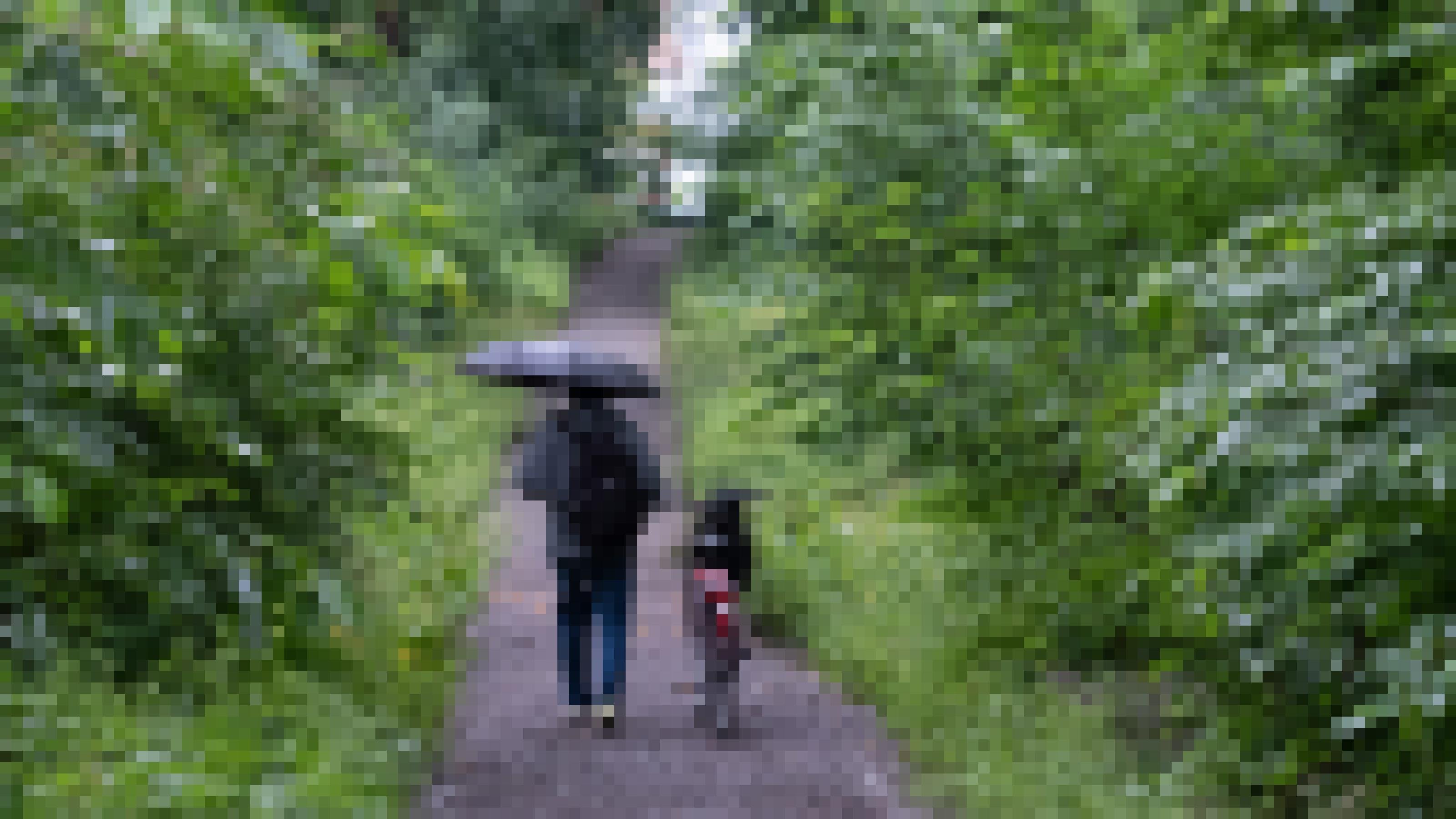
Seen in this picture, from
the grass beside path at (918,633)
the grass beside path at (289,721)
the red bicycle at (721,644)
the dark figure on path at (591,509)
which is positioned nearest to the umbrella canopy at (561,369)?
the dark figure on path at (591,509)

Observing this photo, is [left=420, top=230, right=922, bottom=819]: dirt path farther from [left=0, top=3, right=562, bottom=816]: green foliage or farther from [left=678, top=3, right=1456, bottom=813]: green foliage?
[left=678, top=3, right=1456, bottom=813]: green foliage

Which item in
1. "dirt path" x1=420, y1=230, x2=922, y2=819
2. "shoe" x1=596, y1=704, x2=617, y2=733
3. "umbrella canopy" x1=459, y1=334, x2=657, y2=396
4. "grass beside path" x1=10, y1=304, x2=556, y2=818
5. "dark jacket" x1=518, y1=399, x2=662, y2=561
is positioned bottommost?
"dirt path" x1=420, y1=230, x2=922, y2=819

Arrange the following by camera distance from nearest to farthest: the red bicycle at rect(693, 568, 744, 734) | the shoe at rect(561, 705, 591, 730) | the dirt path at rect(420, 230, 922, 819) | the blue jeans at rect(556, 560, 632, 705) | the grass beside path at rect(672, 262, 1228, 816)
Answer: the dirt path at rect(420, 230, 922, 819)
the grass beside path at rect(672, 262, 1228, 816)
the blue jeans at rect(556, 560, 632, 705)
the red bicycle at rect(693, 568, 744, 734)
the shoe at rect(561, 705, 591, 730)

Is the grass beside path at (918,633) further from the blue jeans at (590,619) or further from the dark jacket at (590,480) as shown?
the dark jacket at (590,480)

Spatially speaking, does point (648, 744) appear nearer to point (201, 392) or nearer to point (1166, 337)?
point (201, 392)

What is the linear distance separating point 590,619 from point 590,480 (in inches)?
32.4

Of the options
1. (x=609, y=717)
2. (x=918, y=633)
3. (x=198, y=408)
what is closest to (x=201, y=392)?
(x=198, y=408)

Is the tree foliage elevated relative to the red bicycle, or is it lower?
elevated

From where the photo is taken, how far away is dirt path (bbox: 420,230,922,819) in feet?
24.1

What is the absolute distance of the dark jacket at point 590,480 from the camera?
26.4 ft

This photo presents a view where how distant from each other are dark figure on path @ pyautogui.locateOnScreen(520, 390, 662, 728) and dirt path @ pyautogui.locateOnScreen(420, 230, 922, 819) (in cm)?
49

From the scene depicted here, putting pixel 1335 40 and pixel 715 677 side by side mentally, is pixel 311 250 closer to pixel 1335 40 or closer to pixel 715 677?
pixel 715 677

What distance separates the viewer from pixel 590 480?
805 cm

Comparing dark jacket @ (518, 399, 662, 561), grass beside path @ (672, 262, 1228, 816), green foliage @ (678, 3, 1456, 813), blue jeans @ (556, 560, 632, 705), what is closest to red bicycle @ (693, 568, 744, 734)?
blue jeans @ (556, 560, 632, 705)
